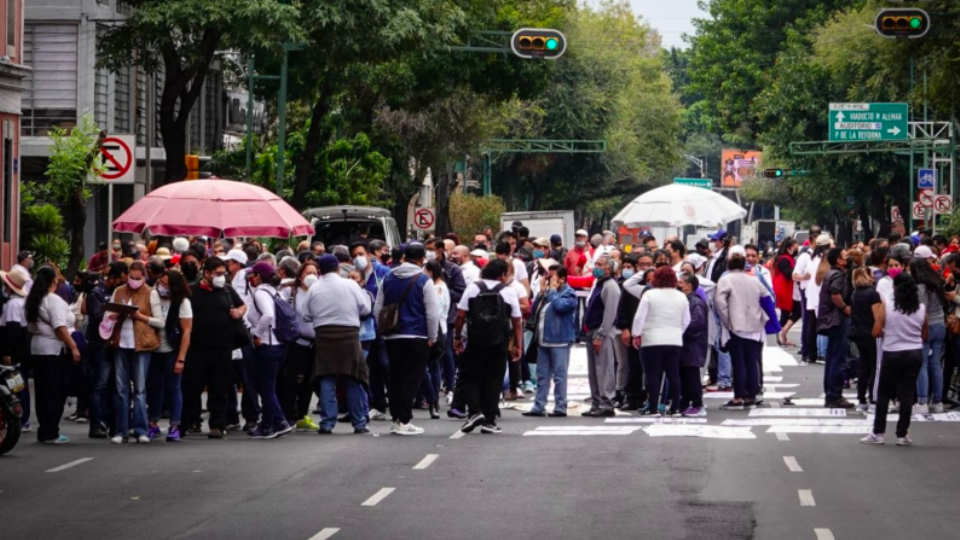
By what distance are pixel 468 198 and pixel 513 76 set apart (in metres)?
23.8

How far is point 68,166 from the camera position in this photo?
2823cm

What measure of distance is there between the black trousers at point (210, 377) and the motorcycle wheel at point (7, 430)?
191cm

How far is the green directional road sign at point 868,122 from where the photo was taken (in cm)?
5472

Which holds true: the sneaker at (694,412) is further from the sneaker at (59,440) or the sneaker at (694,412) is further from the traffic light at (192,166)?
the traffic light at (192,166)

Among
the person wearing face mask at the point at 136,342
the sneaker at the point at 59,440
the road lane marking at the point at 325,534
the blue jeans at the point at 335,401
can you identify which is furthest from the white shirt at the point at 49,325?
the road lane marking at the point at 325,534

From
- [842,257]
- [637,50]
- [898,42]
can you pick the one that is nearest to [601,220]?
[637,50]

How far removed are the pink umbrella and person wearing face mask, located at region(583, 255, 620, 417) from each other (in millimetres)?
4529

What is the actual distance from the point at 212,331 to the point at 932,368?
26.2 feet

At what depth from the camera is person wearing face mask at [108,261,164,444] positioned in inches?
671

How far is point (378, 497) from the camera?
13422mm

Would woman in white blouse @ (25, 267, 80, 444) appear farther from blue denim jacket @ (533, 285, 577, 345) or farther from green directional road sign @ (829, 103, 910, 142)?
green directional road sign @ (829, 103, 910, 142)

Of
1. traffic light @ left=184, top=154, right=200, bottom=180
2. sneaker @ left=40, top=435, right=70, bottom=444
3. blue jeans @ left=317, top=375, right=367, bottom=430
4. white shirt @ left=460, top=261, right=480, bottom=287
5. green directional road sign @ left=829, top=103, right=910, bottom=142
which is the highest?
green directional road sign @ left=829, top=103, right=910, bottom=142

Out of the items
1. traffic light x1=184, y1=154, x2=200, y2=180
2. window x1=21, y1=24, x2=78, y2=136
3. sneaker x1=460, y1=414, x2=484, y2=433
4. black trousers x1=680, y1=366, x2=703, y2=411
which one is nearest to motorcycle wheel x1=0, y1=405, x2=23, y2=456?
sneaker x1=460, y1=414, x2=484, y2=433

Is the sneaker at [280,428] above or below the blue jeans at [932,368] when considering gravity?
below
